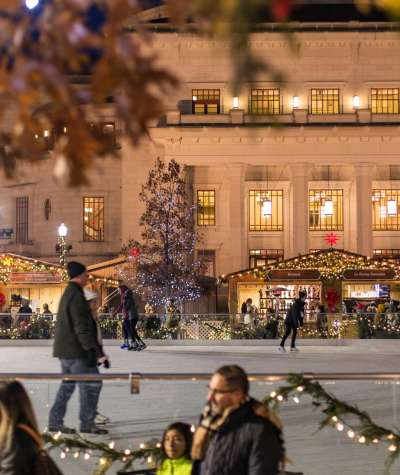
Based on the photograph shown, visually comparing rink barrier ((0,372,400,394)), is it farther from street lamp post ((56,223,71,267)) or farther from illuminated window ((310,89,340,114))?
illuminated window ((310,89,340,114))

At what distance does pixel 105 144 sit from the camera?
445cm

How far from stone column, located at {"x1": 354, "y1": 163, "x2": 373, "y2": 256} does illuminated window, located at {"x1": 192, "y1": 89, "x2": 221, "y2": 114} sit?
26.3 feet

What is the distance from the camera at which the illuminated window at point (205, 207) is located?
183ft

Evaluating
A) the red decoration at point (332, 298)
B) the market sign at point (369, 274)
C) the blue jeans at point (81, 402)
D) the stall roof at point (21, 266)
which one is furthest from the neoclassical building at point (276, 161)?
the blue jeans at point (81, 402)

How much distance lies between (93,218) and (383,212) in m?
15.9

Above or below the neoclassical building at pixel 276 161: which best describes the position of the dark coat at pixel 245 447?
below

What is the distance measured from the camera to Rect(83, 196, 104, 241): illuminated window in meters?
58.5

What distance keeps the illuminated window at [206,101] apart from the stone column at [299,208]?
524 centimetres

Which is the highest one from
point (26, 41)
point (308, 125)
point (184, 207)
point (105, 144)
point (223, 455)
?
point (308, 125)

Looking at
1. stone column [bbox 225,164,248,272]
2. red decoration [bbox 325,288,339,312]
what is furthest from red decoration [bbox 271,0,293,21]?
stone column [bbox 225,164,248,272]

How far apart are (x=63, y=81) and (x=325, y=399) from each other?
17.9 ft

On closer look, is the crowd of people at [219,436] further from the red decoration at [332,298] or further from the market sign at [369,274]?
the market sign at [369,274]

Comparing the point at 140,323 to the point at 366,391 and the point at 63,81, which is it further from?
the point at 63,81

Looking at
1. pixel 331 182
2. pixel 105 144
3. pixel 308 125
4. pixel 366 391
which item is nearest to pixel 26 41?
pixel 105 144
